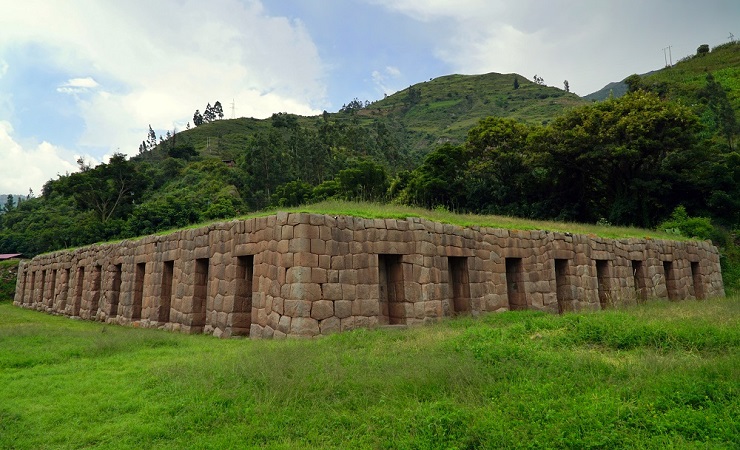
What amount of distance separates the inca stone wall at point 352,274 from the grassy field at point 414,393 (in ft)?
6.45

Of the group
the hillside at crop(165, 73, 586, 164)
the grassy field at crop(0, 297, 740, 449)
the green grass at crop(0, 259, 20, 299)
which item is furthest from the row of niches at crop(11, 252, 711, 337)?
the hillside at crop(165, 73, 586, 164)

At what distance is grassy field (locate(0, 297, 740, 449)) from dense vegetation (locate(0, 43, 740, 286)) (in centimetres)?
898

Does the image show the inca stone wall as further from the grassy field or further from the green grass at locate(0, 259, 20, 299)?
the green grass at locate(0, 259, 20, 299)

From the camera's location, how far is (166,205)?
31375mm

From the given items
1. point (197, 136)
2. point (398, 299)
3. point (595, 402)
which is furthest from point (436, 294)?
point (197, 136)

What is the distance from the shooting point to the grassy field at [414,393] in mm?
4426

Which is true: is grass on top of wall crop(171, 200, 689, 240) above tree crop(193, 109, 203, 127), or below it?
below

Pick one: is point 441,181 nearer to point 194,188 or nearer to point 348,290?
point 348,290

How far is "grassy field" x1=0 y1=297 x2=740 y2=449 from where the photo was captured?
14.5 feet

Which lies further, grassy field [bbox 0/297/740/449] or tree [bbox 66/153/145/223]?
tree [bbox 66/153/145/223]

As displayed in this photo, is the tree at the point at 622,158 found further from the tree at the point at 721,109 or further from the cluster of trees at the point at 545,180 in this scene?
the tree at the point at 721,109

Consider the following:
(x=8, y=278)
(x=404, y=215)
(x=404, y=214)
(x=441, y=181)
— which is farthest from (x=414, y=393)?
(x=8, y=278)

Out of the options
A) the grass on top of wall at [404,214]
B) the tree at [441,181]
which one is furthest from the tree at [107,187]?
the grass on top of wall at [404,214]

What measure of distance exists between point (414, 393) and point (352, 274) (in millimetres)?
4849
